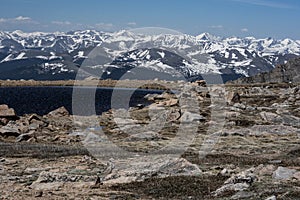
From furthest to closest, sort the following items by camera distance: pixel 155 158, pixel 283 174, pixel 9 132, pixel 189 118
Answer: pixel 189 118, pixel 9 132, pixel 155 158, pixel 283 174

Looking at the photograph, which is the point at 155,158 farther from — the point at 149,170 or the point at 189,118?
the point at 189,118

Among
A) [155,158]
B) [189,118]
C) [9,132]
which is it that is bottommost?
[189,118]

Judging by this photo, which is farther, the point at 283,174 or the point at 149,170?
the point at 149,170

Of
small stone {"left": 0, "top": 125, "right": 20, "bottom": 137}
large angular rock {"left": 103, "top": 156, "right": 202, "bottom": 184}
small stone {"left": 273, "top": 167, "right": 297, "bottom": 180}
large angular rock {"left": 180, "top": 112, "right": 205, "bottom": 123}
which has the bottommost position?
large angular rock {"left": 180, "top": 112, "right": 205, "bottom": 123}

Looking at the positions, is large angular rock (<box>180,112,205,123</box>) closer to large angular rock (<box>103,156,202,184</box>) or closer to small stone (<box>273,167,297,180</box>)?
large angular rock (<box>103,156,202,184</box>)

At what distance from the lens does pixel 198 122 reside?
73875 mm

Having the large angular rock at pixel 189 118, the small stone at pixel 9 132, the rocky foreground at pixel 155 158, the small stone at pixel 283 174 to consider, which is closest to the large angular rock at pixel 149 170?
the rocky foreground at pixel 155 158

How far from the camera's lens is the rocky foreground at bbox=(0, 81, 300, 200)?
26719 millimetres

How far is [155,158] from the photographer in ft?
122

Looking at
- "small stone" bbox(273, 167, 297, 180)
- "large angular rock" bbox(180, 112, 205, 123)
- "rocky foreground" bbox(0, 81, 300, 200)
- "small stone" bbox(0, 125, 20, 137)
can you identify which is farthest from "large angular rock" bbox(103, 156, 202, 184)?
"large angular rock" bbox(180, 112, 205, 123)

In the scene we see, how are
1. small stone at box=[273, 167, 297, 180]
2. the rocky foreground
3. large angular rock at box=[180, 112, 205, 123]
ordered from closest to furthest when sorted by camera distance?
the rocky foreground
small stone at box=[273, 167, 297, 180]
large angular rock at box=[180, 112, 205, 123]

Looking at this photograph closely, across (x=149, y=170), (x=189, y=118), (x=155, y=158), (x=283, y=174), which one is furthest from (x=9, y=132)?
(x=283, y=174)

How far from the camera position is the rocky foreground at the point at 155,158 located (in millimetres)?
26719

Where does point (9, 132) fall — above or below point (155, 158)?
below
